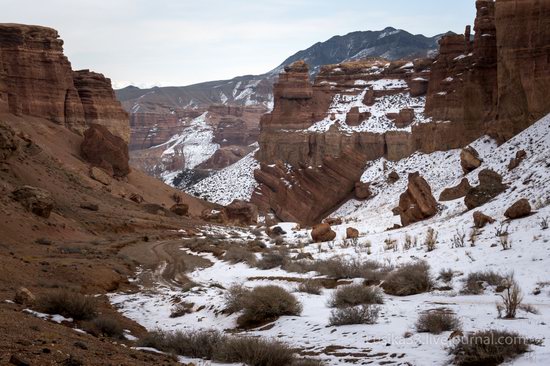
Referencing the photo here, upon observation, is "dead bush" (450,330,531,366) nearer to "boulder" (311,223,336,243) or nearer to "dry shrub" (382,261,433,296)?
"dry shrub" (382,261,433,296)

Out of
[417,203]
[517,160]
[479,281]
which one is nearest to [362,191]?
[517,160]

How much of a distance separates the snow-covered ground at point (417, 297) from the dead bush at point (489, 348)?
0.46 ft

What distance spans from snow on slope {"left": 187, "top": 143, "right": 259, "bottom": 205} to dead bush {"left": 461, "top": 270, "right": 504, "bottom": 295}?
58.7 meters

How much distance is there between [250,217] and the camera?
50969 millimetres

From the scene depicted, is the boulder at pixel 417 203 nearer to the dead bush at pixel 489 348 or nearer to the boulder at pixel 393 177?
the dead bush at pixel 489 348

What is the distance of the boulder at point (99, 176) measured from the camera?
45.2 meters

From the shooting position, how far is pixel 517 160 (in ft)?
99.3

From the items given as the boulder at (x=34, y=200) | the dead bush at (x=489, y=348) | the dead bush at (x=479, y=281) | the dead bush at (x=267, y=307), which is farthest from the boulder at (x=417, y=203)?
the dead bush at (x=489, y=348)

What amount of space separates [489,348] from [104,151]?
45788 mm

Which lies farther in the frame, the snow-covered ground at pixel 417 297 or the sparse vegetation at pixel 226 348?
the snow-covered ground at pixel 417 297

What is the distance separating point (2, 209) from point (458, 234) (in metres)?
17.4

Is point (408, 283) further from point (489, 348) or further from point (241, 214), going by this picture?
point (241, 214)

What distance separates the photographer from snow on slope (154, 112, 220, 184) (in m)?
147

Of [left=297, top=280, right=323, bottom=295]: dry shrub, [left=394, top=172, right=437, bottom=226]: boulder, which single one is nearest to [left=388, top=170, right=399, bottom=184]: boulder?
[left=394, top=172, right=437, bottom=226]: boulder
